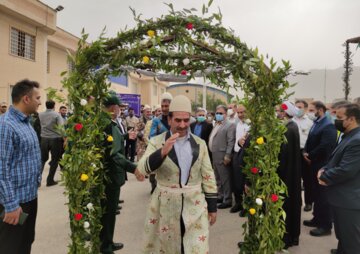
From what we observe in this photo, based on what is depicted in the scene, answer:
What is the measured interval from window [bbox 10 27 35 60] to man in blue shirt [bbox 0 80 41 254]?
1510 cm

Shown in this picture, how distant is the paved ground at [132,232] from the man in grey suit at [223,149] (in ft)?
1.36

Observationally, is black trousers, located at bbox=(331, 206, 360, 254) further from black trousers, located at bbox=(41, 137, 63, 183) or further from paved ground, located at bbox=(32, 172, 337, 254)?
black trousers, located at bbox=(41, 137, 63, 183)

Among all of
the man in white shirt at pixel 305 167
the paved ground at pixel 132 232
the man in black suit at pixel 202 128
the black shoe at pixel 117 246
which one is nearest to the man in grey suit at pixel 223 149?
the paved ground at pixel 132 232

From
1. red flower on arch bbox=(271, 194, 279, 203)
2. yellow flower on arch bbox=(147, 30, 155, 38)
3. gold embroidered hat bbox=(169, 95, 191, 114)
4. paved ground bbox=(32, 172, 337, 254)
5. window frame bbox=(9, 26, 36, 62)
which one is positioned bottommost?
paved ground bbox=(32, 172, 337, 254)

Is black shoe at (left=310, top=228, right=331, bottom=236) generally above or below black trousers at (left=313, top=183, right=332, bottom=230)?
below

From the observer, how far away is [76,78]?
333cm

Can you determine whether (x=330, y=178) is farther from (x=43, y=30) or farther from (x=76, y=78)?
(x=43, y=30)

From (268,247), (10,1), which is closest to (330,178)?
(268,247)

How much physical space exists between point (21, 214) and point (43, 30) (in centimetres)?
1760

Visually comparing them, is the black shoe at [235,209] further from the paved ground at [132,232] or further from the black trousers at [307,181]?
the black trousers at [307,181]

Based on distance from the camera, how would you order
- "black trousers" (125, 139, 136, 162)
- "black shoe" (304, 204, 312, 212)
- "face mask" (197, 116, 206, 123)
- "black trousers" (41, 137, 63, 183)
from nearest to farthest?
"black shoe" (304, 204, 312, 212) < "face mask" (197, 116, 206, 123) < "black trousers" (41, 137, 63, 183) < "black trousers" (125, 139, 136, 162)

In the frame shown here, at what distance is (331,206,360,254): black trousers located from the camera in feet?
9.96

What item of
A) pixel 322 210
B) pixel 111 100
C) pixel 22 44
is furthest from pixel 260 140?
pixel 22 44

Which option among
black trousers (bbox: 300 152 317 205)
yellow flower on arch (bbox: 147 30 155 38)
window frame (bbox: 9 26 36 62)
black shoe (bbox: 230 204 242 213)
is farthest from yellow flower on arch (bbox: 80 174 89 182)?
window frame (bbox: 9 26 36 62)
